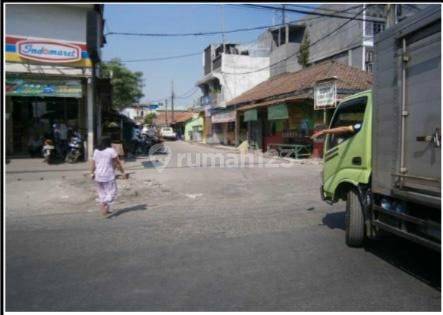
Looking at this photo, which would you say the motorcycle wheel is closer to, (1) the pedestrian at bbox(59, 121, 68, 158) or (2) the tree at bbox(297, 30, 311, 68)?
(1) the pedestrian at bbox(59, 121, 68, 158)

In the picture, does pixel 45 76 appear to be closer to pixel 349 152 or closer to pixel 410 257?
pixel 349 152

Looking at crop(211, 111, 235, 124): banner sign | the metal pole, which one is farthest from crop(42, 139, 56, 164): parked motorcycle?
crop(211, 111, 235, 124): banner sign

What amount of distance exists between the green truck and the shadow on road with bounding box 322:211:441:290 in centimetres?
29

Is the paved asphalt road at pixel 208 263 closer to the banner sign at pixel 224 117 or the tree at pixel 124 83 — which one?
the banner sign at pixel 224 117

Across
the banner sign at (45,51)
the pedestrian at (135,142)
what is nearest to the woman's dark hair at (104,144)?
the banner sign at (45,51)

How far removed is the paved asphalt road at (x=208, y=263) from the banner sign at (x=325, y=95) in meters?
10.1

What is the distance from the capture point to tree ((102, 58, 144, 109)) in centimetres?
4216

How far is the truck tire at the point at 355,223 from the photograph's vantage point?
19.0ft

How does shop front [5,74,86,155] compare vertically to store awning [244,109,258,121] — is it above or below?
below

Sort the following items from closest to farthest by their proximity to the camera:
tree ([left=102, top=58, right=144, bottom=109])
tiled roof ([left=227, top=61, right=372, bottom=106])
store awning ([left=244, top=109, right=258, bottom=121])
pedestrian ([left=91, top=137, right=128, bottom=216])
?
1. pedestrian ([left=91, top=137, right=128, bottom=216])
2. tiled roof ([left=227, top=61, right=372, bottom=106])
3. store awning ([left=244, top=109, right=258, bottom=121])
4. tree ([left=102, top=58, right=144, bottom=109])

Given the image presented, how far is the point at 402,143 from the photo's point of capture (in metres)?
4.84

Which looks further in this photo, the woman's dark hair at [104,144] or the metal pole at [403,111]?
the woman's dark hair at [104,144]

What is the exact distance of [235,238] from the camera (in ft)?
21.5

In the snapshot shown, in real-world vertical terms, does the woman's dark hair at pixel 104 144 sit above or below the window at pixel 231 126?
below
